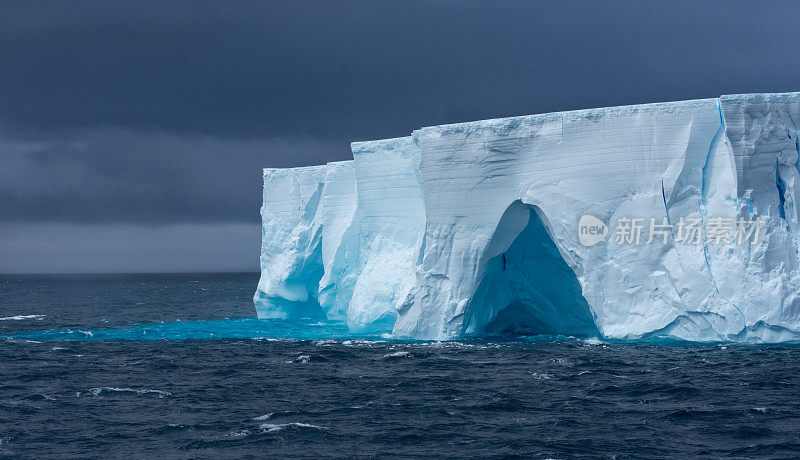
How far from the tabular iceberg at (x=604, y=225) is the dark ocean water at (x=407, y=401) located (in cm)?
92

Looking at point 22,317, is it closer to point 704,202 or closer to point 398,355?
point 398,355

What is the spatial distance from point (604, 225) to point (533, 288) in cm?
329

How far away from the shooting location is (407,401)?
505 inches

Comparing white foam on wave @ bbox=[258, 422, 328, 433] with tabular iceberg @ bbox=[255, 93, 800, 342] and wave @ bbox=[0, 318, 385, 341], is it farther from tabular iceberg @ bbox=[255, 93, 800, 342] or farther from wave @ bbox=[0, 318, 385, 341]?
wave @ bbox=[0, 318, 385, 341]

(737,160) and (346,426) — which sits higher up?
(737,160)

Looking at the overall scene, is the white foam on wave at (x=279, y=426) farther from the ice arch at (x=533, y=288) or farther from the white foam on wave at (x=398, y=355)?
the ice arch at (x=533, y=288)

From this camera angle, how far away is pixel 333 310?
26938 mm

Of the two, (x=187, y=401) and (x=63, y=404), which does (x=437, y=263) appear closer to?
(x=187, y=401)

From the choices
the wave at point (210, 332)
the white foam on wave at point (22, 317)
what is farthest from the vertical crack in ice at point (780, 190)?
the white foam on wave at point (22, 317)

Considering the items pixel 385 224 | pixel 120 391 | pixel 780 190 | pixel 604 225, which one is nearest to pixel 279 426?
pixel 120 391

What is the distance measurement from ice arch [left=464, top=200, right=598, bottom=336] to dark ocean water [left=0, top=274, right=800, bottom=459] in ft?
3.17

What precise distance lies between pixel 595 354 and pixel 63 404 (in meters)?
9.97

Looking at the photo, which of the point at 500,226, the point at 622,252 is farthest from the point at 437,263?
the point at 622,252

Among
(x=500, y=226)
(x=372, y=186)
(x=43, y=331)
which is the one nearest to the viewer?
(x=500, y=226)
